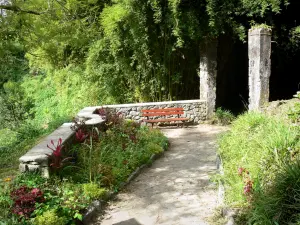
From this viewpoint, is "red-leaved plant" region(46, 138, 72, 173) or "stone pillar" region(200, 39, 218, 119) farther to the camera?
"stone pillar" region(200, 39, 218, 119)

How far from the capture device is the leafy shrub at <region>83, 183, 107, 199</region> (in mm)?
4372

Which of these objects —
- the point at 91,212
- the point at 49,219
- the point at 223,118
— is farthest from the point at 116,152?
the point at 223,118

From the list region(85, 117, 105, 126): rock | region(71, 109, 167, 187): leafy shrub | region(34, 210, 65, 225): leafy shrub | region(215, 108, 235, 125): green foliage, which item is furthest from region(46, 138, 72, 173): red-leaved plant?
region(215, 108, 235, 125): green foliage

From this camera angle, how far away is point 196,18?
8359 millimetres

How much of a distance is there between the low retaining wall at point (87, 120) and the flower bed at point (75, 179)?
0.11m

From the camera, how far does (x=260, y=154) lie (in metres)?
3.83

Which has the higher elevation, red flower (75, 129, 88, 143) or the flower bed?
red flower (75, 129, 88, 143)

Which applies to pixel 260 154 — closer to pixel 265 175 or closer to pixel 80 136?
pixel 265 175

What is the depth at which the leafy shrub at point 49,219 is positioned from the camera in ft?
11.5

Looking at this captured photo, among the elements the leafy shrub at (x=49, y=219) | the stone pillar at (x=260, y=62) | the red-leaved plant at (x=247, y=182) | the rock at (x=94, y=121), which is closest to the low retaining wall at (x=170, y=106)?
the stone pillar at (x=260, y=62)

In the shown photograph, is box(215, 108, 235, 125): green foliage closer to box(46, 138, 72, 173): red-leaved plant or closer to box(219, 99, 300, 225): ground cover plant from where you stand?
box(219, 99, 300, 225): ground cover plant

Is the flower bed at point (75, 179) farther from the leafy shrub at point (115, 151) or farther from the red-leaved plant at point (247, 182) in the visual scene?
the red-leaved plant at point (247, 182)

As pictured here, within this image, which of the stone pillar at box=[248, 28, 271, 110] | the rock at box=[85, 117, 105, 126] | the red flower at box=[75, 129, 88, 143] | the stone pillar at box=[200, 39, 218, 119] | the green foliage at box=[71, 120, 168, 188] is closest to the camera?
the green foliage at box=[71, 120, 168, 188]

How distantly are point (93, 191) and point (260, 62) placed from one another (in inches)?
195
